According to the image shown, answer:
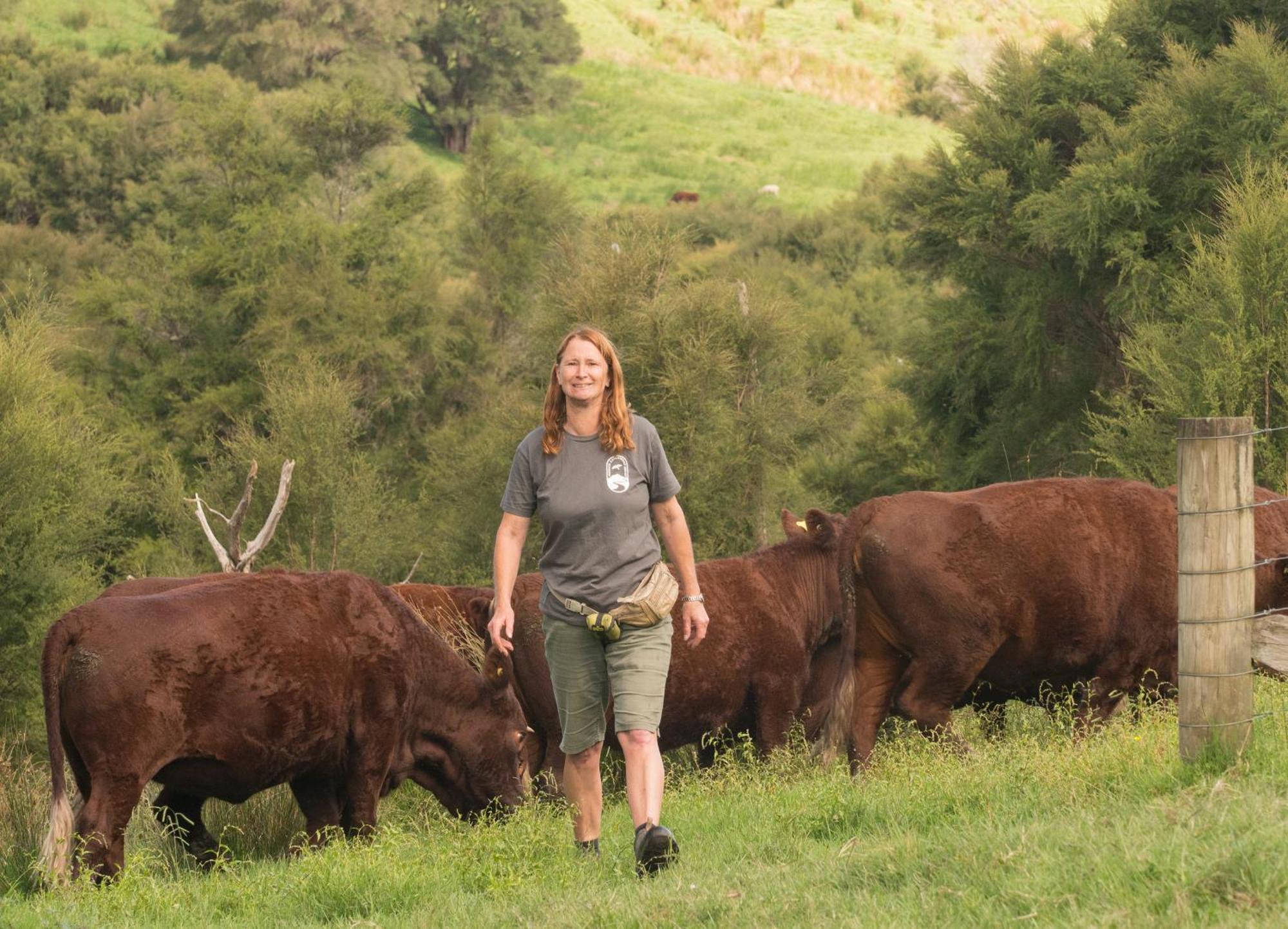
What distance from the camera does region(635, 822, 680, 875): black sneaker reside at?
18.9ft

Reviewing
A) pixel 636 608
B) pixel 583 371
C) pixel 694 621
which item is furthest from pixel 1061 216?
pixel 636 608

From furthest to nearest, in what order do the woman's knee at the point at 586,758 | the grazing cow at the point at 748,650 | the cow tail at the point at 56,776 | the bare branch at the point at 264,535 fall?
1. the bare branch at the point at 264,535
2. the grazing cow at the point at 748,650
3. the cow tail at the point at 56,776
4. the woman's knee at the point at 586,758

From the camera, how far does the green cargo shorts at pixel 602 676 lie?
20.0 feet

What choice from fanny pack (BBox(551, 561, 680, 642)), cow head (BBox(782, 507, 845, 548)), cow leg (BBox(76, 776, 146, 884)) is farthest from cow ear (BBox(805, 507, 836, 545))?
cow leg (BBox(76, 776, 146, 884))

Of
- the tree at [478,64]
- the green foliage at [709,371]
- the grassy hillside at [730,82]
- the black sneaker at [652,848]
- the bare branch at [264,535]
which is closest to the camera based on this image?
the black sneaker at [652,848]

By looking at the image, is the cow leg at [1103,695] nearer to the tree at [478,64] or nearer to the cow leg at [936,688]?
the cow leg at [936,688]

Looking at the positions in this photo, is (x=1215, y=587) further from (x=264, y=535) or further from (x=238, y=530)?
(x=238, y=530)

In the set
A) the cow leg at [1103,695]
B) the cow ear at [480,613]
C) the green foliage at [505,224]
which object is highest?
the green foliage at [505,224]

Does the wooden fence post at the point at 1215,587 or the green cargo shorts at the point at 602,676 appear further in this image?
the green cargo shorts at the point at 602,676

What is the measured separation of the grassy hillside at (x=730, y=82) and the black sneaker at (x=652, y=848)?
163ft

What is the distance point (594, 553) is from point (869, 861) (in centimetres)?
161

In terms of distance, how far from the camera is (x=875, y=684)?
9625mm

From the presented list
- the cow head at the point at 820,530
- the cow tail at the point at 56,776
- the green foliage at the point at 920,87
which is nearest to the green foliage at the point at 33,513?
the cow head at the point at 820,530

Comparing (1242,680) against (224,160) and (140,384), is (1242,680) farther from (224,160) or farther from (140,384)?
(224,160)
